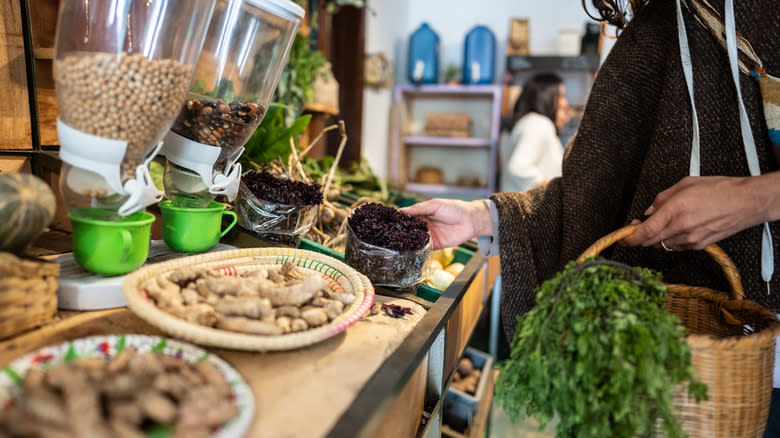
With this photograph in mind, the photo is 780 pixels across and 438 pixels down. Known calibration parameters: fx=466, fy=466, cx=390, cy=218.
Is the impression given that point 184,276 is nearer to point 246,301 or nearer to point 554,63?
point 246,301

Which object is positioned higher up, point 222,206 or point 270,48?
point 270,48

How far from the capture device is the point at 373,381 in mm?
624

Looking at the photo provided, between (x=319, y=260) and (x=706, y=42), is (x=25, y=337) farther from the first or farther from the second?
(x=706, y=42)

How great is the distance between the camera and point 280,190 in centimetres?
117

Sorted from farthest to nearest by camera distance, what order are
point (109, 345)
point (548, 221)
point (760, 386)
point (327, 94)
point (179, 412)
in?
point (327, 94)
point (548, 221)
point (760, 386)
point (109, 345)
point (179, 412)

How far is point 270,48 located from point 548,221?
2.68 feet

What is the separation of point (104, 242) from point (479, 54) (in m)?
3.87

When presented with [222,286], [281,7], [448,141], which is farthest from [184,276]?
[448,141]

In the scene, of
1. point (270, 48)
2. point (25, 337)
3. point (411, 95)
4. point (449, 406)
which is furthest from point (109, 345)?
point (411, 95)

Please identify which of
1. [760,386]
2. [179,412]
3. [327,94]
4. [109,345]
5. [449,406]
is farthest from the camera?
[327,94]

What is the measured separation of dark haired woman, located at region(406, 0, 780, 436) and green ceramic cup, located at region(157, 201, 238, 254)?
534 millimetres

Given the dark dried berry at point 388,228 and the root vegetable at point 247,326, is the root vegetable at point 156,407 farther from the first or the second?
the dark dried berry at point 388,228

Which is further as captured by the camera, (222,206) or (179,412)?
(222,206)

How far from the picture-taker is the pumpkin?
2.18 feet
